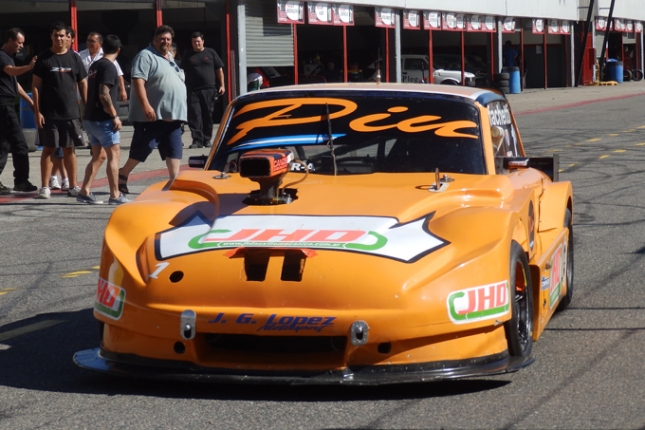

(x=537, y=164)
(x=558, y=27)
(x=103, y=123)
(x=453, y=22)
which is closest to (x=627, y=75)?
(x=558, y=27)

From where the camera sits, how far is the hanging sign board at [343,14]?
29844mm

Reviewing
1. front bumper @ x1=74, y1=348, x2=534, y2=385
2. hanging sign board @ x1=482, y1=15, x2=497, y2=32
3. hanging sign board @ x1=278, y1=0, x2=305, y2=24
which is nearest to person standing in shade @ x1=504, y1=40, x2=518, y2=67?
hanging sign board @ x1=482, y1=15, x2=497, y2=32

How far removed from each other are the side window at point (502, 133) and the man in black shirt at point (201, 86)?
454 inches

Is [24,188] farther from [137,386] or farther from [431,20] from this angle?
[431,20]

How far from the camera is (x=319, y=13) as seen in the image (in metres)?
28.8

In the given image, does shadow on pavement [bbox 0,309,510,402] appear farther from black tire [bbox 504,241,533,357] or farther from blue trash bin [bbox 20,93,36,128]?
blue trash bin [bbox 20,93,36,128]

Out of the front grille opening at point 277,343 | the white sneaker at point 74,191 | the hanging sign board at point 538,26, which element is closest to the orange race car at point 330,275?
the front grille opening at point 277,343

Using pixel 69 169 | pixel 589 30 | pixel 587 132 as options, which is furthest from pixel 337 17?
pixel 589 30

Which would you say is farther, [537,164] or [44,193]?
[44,193]

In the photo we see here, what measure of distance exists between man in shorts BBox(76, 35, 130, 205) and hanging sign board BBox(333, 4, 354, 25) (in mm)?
19006

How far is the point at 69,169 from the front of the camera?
11.9 m

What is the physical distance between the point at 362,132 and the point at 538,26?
40.6 meters

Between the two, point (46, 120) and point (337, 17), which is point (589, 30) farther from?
point (46, 120)

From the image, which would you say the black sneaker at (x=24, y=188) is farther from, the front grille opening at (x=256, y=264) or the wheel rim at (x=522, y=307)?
the wheel rim at (x=522, y=307)
